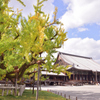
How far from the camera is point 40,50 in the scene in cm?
807

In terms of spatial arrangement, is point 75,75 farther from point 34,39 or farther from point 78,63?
point 34,39

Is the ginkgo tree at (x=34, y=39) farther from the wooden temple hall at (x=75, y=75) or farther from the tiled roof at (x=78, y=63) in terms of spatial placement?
the tiled roof at (x=78, y=63)

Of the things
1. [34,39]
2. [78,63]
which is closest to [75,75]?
[78,63]

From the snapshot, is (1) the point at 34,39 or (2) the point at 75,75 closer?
(1) the point at 34,39

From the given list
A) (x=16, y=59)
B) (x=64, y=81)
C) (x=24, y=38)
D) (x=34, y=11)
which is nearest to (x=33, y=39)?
(x=24, y=38)

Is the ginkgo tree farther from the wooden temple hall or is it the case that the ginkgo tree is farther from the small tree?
the wooden temple hall

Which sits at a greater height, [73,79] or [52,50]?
[52,50]

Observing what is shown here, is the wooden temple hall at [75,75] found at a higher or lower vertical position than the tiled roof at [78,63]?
lower

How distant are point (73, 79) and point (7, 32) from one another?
30.3 metres

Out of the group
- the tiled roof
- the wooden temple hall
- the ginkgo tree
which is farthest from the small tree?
Result: the tiled roof

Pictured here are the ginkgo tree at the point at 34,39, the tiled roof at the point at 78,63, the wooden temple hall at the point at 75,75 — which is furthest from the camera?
the tiled roof at the point at 78,63

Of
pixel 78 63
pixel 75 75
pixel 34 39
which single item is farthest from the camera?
pixel 78 63

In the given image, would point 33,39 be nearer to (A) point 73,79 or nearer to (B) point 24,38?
(B) point 24,38

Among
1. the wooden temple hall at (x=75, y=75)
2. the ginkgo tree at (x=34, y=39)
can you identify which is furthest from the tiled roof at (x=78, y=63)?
the ginkgo tree at (x=34, y=39)
